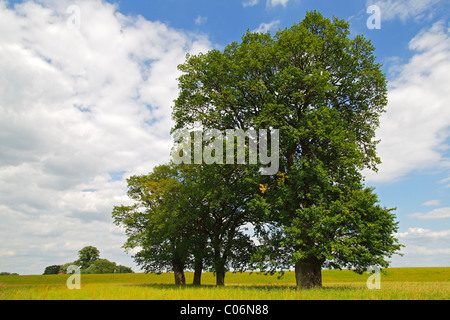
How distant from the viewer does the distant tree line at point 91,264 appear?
314ft

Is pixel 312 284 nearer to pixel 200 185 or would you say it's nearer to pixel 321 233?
pixel 321 233

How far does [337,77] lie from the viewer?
23.0m

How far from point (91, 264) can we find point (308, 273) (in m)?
95.0

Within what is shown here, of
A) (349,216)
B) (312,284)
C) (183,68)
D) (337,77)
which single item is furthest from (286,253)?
(183,68)

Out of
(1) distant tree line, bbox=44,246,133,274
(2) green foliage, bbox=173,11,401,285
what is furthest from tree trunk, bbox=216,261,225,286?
(1) distant tree line, bbox=44,246,133,274

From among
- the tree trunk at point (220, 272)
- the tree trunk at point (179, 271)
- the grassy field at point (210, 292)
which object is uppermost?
the grassy field at point (210, 292)

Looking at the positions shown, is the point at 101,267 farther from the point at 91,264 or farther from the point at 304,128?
the point at 304,128

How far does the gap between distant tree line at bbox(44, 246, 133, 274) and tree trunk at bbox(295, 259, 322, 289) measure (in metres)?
89.6

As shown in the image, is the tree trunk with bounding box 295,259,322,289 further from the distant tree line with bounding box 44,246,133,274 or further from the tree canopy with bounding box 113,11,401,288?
the distant tree line with bounding box 44,246,133,274

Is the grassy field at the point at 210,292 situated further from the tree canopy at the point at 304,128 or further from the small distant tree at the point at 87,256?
the small distant tree at the point at 87,256

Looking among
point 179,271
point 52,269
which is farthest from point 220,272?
point 52,269

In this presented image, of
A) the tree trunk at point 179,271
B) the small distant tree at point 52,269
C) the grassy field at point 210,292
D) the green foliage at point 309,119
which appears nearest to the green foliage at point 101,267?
the small distant tree at point 52,269

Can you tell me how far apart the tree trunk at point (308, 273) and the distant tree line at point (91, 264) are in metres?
89.6

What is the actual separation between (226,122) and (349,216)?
1151 cm
